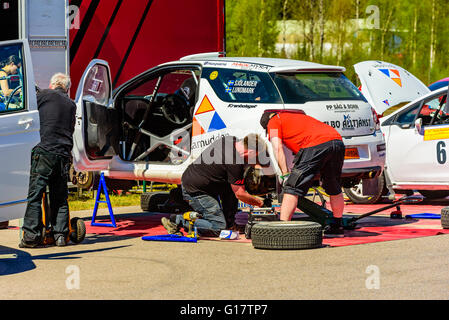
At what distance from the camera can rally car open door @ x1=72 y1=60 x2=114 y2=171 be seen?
9938mm

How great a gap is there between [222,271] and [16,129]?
90.3 inches

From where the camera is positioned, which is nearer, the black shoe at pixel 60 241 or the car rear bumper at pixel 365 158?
the black shoe at pixel 60 241

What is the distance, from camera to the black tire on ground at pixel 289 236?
804 cm

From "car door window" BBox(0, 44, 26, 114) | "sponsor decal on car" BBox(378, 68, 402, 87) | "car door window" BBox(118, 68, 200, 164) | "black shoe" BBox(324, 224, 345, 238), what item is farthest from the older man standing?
"sponsor decal on car" BBox(378, 68, 402, 87)

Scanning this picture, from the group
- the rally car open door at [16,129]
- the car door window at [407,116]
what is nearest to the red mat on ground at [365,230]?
the car door window at [407,116]

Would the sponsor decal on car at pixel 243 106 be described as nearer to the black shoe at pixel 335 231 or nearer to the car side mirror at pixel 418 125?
the black shoe at pixel 335 231

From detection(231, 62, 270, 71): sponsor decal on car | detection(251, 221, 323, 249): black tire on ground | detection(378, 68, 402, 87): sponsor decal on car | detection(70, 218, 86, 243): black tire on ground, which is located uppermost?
detection(231, 62, 270, 71): sponsor decal on car

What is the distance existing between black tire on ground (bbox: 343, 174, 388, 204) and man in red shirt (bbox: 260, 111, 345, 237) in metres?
Result: 4.19

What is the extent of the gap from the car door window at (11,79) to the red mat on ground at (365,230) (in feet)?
8.91

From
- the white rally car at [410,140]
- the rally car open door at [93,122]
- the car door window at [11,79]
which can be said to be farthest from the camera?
the white rally car at [410,140]

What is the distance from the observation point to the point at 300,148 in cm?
876

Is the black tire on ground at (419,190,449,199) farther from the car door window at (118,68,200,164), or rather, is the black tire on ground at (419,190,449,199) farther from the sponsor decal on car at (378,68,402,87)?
the car door window at (118,68,200,164)

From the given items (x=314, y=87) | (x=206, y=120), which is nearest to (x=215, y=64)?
(x=206, y=120)
